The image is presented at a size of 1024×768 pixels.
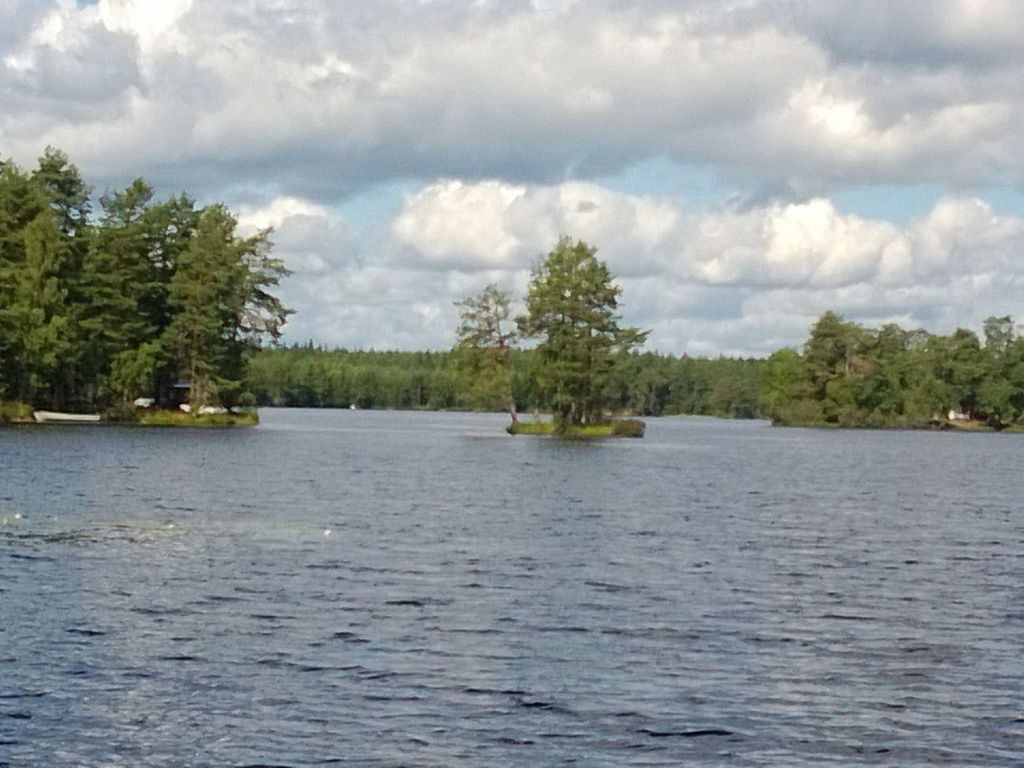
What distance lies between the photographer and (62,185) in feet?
452

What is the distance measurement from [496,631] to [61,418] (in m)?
113

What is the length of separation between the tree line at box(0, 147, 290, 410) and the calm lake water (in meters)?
64.1

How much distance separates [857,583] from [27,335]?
321 ft

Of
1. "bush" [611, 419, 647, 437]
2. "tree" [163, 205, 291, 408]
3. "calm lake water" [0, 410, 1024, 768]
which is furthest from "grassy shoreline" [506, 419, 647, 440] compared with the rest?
"calm lake water" [0, 410, 1024, 768]

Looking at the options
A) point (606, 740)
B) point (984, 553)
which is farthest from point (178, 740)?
point (984, 553)

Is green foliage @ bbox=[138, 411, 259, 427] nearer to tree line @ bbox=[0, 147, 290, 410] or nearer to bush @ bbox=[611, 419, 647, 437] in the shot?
tree line @ bbox=[0, 147, 290, 410]

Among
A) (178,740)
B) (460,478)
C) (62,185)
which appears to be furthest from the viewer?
(62,185)

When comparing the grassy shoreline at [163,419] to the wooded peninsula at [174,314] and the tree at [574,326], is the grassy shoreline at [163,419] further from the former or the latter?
the tree at [574,326]

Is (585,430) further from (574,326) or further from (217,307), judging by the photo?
(217,307)

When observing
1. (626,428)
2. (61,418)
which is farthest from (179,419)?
(626,428)

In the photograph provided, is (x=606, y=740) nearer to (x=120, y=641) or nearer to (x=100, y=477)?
(x=120, y=641)

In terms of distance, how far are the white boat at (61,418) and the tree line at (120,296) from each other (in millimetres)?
1841

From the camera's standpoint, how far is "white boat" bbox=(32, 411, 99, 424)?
133625 millimetres

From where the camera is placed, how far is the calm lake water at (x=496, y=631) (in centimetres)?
2166
